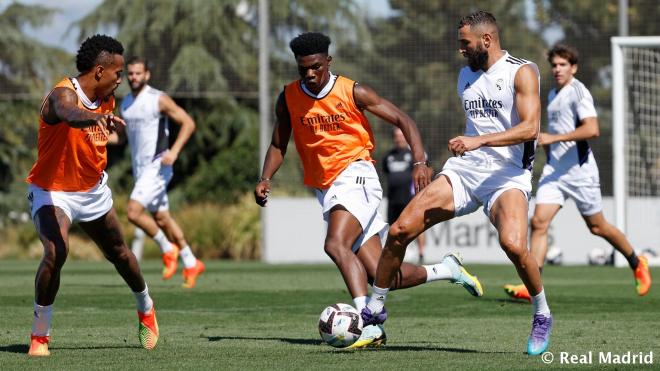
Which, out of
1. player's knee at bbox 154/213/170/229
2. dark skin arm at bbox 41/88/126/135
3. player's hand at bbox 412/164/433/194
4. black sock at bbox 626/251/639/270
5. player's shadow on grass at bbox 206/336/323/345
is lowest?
black sock at bbox 626/251/639/270

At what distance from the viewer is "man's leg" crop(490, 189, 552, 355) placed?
840 cm

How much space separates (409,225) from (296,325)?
243 centimetres

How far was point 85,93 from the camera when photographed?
8852 millimetres

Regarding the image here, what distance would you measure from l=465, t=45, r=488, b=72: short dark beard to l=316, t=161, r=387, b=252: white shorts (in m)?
1.31

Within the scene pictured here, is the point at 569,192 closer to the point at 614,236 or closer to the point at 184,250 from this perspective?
the point at 614,236

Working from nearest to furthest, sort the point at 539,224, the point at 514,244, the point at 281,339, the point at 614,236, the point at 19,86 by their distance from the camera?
1. the point at 514,244
2. the point at 281,339
3. the point at 539,224
4. the point at 614,236
5. the point at 19,86

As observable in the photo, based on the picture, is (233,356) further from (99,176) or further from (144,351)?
(99,176)

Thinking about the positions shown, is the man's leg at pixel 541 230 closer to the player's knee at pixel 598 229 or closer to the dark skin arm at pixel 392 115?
the player's knee at pixel 598 229

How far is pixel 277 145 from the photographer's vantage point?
10047mm

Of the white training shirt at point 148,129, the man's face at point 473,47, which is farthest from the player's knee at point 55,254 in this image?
the white training shirt at point 148,129

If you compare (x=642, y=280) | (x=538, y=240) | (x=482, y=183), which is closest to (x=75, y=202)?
(x=482, y=183)

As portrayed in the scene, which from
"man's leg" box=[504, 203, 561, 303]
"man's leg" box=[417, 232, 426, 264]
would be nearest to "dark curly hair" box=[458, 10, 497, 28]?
"man's leg" box=[504, 203, 561, 303]

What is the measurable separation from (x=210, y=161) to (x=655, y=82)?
553 inches

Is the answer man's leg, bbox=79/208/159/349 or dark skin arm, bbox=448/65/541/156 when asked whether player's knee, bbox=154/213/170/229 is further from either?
dark skin arm, bbox=448/65/541/156
